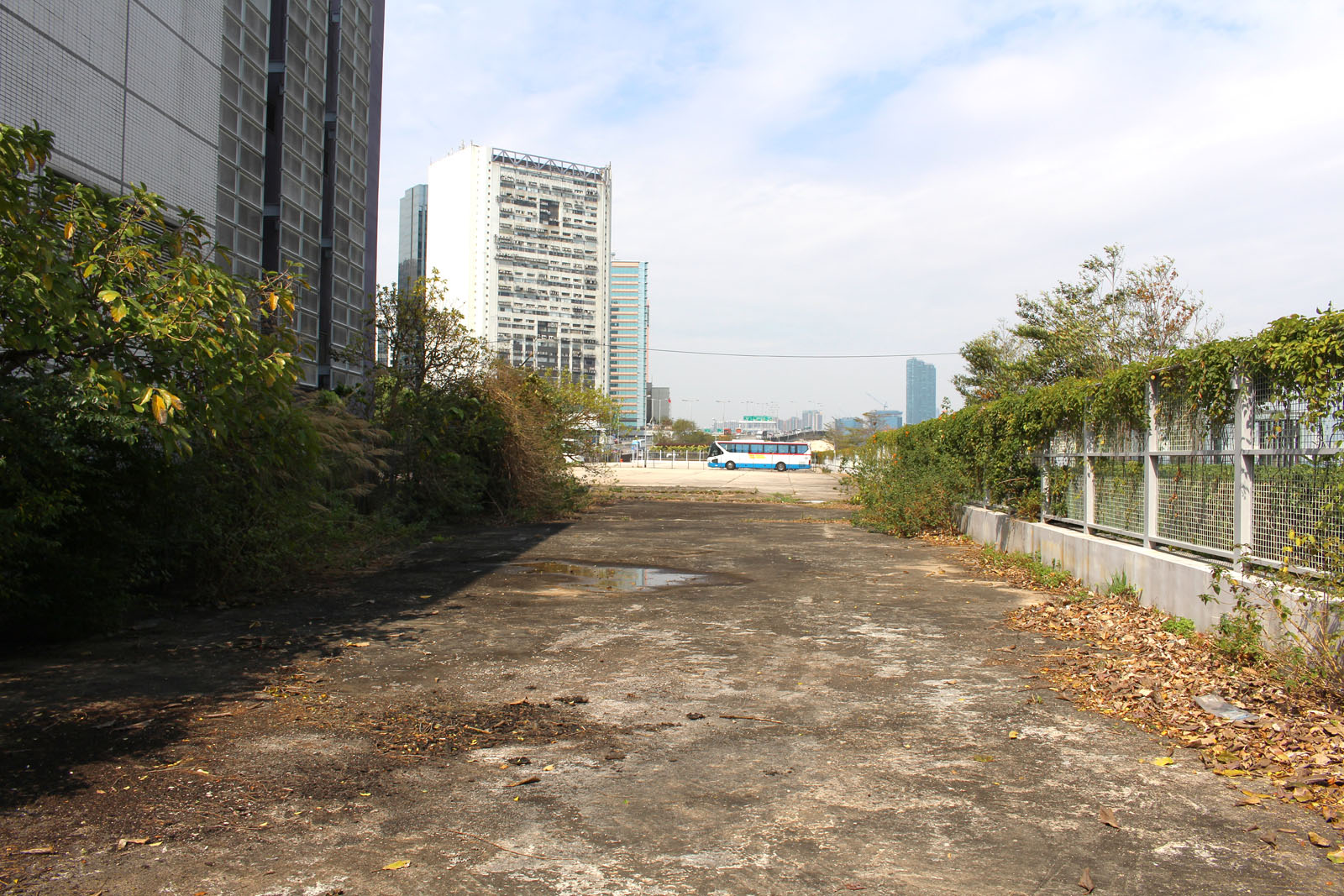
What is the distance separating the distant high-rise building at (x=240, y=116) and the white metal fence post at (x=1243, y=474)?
8.04m

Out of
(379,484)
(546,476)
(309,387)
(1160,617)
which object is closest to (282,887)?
(1160,617)

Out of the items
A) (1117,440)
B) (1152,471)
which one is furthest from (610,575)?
(1152,471)

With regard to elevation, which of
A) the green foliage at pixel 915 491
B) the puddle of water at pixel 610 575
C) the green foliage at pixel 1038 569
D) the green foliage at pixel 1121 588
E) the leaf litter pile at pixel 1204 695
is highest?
the green foliage at pixel 915 491

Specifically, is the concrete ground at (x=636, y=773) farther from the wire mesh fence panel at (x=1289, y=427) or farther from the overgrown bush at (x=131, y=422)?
the wire mesh fence panel at (x=1289, y=427)

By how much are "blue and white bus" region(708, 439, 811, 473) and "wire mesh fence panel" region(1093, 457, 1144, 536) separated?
68.0 m

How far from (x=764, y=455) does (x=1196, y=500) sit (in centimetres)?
7134

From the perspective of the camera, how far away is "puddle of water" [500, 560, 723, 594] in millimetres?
10844

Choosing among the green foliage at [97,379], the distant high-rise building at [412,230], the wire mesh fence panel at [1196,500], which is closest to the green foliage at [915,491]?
the wire mesh fence panel at [1196,500]

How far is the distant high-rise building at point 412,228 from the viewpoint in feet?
557

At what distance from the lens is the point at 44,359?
6.55 metres

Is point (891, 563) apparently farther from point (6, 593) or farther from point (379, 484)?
point (6, 593)

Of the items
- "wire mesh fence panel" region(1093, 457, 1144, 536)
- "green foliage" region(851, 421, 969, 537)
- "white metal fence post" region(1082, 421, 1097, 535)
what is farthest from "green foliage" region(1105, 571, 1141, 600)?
"green foliage" region(851, 421, 969, 537)

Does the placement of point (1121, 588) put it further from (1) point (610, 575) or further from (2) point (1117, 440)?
(1) point (610, 575)

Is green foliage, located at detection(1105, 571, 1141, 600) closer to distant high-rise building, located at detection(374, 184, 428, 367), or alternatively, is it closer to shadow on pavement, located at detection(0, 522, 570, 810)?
shadow on pavement, located at detection(0, 522, 570, 810)
